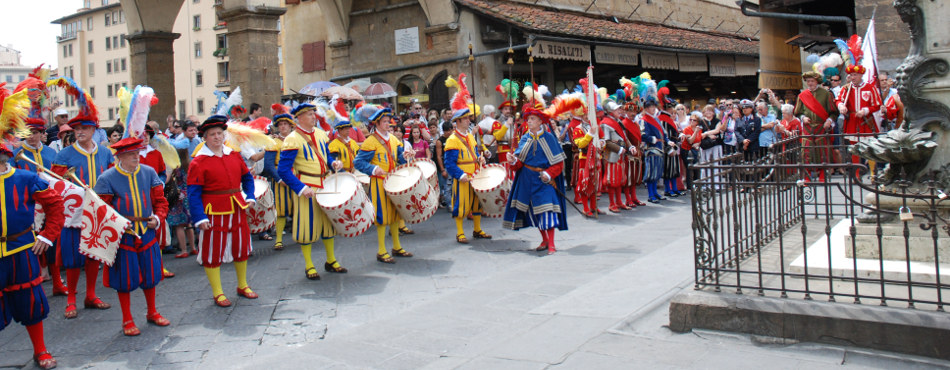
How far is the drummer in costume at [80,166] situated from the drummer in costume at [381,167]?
267cm

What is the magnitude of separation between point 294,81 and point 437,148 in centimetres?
1606

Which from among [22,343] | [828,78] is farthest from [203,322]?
[828,78]

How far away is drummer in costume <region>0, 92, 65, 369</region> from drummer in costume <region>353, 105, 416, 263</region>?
3.61 metres

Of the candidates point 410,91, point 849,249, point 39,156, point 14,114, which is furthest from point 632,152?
point 410,91

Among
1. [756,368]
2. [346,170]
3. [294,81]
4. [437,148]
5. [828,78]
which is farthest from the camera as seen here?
[294,81]

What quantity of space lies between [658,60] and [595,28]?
2.84 m

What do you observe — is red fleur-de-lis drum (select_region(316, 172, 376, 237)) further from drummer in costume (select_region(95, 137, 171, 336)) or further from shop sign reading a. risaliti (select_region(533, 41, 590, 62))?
shop sign reading a. risaliti (select_region(533, 41, 590, 62))

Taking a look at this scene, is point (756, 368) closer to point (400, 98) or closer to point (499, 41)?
point (499, 41)

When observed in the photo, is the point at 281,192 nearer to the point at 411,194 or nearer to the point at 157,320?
the point at 411,194

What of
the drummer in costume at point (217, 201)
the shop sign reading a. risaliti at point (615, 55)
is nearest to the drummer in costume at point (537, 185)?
the drummer in costume at point (217, 201)

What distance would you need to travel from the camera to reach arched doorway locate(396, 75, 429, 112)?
22062mm

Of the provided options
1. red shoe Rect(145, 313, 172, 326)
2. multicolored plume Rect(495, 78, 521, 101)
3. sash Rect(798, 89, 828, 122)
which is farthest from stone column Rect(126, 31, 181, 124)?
sash Rect(798, 89, 828, 122)

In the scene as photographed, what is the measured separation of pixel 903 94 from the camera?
17.6 ft

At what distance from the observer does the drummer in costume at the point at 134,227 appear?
579 cm
